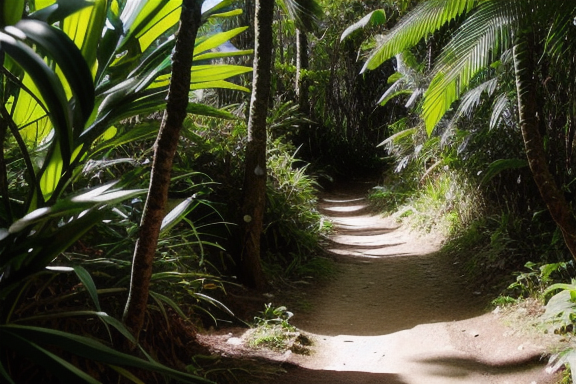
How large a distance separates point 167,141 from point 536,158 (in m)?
2.78

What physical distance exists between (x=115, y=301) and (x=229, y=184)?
3.02 metres

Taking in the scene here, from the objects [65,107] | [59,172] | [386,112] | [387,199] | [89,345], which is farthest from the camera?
[386,112]

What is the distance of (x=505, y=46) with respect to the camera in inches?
161

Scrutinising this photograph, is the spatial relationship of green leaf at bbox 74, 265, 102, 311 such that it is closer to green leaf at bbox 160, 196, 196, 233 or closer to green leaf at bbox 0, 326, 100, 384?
green leaf at bbox 0, 326, 100, 384

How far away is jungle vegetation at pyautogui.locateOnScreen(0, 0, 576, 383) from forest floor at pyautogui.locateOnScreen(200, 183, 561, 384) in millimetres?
340

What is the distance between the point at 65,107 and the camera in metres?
1.82

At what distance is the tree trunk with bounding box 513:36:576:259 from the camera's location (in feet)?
12.5

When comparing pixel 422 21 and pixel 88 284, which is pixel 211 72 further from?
pixel 422 21

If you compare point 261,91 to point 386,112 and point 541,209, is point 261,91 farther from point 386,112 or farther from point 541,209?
point 386,112

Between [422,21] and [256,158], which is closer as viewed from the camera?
[422,21]

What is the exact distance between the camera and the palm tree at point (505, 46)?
11.9 ft

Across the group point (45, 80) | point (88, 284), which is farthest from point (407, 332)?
point (45, 80)

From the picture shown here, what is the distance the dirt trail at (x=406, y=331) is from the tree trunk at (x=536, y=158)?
0.84m

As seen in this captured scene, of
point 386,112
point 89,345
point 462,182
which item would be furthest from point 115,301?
point 386,112
